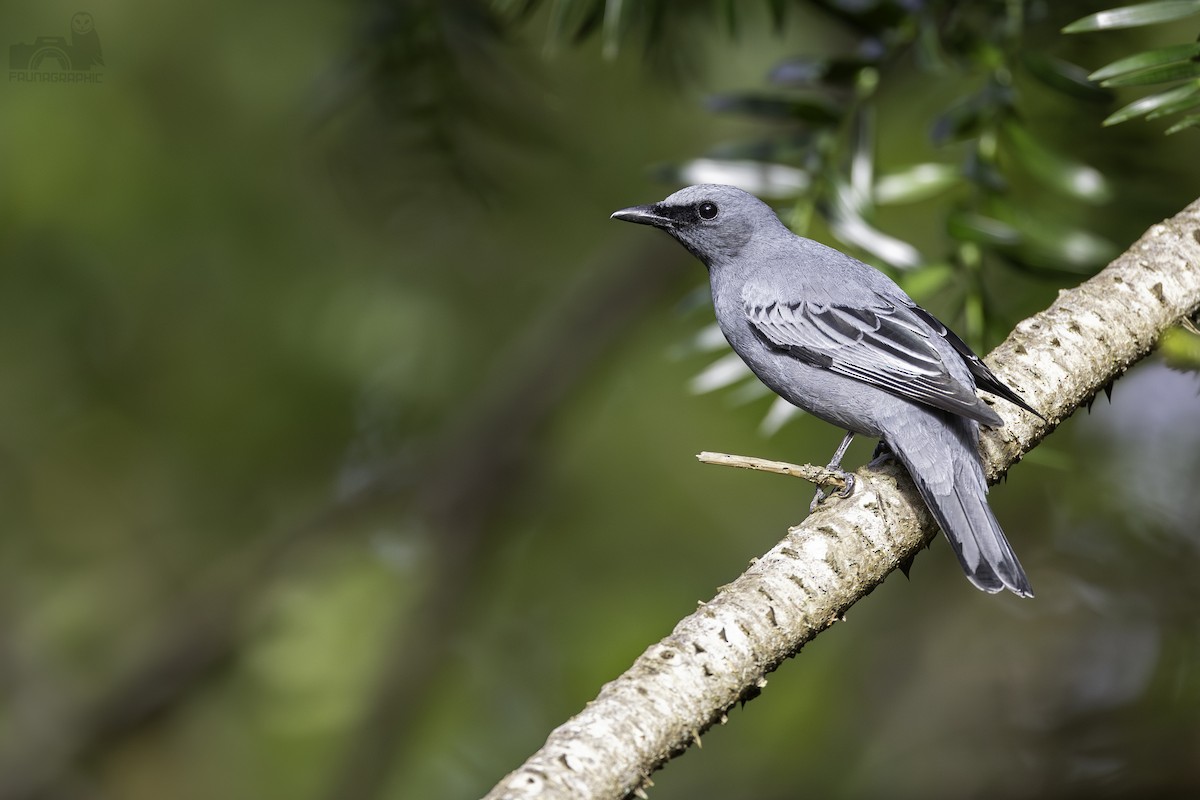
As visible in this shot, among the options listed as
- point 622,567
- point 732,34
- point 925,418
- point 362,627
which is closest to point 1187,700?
point 925,418

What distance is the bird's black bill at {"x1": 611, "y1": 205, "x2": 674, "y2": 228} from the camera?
4348mm

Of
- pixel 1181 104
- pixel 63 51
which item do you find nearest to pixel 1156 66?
pixel 1181 104

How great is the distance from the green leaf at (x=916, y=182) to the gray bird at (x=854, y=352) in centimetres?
31

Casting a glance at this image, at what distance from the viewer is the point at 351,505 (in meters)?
6.76

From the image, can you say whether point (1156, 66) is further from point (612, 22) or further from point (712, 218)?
point (712, 218)

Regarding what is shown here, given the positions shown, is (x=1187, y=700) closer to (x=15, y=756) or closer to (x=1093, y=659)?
(x=1093, y=659)

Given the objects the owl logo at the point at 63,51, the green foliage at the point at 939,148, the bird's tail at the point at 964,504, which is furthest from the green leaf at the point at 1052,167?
the owl logo at the point at 63,51

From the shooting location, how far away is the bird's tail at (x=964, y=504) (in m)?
3.00

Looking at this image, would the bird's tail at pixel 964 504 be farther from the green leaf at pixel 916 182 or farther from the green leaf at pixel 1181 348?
the green leaf at pixel 916 182

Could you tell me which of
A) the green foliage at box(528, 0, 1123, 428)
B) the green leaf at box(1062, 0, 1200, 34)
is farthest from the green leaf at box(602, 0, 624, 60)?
the green leaf at box(1062, 0, 1200, 34)

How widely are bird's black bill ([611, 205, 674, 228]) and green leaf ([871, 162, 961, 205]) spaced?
951 millimetres

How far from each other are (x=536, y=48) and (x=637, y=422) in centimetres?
224

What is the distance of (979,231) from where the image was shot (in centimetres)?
333

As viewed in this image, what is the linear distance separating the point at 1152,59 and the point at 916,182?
2.99 feet
